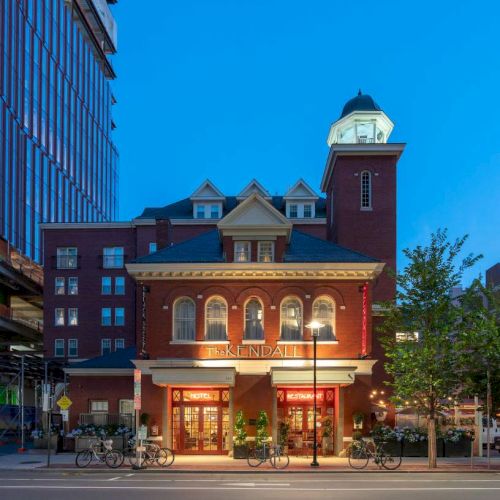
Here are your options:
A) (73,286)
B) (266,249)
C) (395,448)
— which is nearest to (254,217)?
(266,249)

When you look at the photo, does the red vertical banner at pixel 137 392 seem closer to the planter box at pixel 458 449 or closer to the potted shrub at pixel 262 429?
the potted shrub at pixel 262 429

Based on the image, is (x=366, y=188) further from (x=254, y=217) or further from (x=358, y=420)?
(x=358, y=420)

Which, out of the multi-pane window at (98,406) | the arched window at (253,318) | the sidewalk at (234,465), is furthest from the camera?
the multi-pane window at (98,406)

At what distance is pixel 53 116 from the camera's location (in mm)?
102062

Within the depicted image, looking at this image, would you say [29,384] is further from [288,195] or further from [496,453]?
[496,453]

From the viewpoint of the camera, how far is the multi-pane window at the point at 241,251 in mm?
35531

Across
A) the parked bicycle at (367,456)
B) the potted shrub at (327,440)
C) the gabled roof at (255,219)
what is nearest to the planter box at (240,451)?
the potted shrub at (327,440)

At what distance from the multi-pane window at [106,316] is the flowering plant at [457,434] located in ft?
140

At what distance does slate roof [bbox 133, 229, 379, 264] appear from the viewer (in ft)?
115

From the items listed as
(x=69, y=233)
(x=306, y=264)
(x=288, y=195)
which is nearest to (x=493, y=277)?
(x=288, y=195)

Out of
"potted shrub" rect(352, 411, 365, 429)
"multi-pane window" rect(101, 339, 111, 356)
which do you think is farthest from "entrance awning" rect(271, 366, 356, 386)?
"multi-pane window" rect(101, 339, 111, 356)

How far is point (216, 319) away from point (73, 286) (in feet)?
125

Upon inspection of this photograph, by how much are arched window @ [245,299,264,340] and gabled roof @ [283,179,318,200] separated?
37317mm

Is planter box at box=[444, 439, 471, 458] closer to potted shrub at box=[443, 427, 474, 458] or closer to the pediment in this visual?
potted shrub at box=[443, 427, 474, 458]
